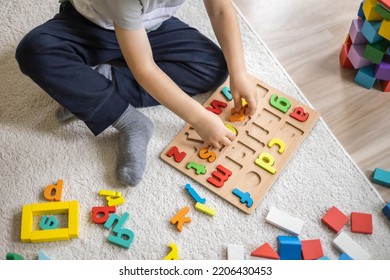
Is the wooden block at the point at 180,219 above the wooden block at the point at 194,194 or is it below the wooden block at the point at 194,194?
below

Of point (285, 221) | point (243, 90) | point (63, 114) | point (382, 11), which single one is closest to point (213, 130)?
point (243, 90)

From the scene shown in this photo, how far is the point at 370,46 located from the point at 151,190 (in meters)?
0.64

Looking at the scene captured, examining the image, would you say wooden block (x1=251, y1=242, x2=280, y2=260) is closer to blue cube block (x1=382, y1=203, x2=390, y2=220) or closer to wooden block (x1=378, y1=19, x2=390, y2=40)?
blue cube block (x1=382, y1=203, x2=390, y2=220)

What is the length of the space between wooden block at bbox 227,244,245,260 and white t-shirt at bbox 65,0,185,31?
0.50m

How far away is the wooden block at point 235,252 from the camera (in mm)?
1042

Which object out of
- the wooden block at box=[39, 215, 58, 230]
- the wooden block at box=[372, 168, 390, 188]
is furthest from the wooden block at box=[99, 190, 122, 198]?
the wooden block at box=[372, 168, 390, 188]

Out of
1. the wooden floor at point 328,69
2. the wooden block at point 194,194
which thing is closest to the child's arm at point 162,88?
the wooden block at point 194,194

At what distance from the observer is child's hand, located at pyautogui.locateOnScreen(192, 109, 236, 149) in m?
1.06

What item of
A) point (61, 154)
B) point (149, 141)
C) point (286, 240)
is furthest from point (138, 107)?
point (286, 240)

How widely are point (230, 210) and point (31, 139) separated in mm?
511

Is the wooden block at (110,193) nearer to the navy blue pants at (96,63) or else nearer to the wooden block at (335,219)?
the navy blue pants at (96,63)

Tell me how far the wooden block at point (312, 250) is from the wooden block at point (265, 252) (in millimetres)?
60

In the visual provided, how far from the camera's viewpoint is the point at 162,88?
1029mm

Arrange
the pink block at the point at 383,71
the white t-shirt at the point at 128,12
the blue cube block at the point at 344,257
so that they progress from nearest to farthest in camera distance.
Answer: the white t-shirt at the point at 128,12
the blue cube block at the point at 344,257
the pink block at the point at 383,71
